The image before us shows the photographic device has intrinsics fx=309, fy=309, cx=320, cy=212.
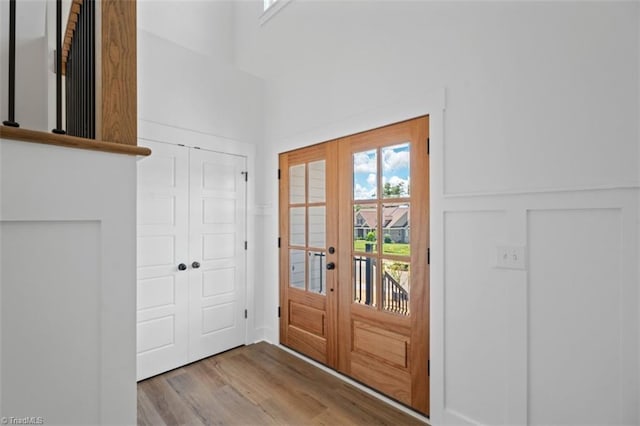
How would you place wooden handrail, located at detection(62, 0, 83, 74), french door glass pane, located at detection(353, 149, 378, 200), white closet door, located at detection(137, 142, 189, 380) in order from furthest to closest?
1. white closet door, located at detection(137, 142, 189, 380)
2. french door glass pane, located at detection(353, 149, 378, 200)
3. wooden handrail, located at detection(62, 0, 83, 74)

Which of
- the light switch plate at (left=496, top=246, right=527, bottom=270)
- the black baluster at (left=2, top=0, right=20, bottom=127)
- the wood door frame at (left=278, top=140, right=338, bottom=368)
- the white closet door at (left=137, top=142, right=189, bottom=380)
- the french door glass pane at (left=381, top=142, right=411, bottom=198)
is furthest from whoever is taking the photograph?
the wood door frame at (left=278, top=140, right=338, bottom=368)

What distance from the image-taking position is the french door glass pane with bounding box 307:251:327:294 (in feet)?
8.96

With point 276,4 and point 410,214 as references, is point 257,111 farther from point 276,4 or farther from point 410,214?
point 410,214

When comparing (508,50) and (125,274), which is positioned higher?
(508,50)

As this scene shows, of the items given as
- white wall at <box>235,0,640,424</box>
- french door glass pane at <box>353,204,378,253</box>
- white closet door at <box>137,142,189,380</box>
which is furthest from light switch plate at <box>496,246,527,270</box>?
white closet door at <box>137,142,189,380</box>

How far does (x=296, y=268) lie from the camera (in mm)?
2984

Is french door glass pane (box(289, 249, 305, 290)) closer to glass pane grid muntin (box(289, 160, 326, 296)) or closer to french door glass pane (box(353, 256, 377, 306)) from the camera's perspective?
glass pane grid muntin (box(289, 160, 326, 296))

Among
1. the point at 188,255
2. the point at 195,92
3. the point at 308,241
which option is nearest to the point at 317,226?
the point at 308,241

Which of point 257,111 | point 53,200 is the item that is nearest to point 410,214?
point 53,200

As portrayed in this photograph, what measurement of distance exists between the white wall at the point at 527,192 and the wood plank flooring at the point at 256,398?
0.59 m

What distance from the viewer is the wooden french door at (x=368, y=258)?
81.0 inches

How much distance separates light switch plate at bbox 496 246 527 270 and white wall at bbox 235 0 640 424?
29 mm

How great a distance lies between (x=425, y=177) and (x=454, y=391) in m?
1.33

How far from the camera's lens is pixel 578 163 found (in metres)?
1.47
